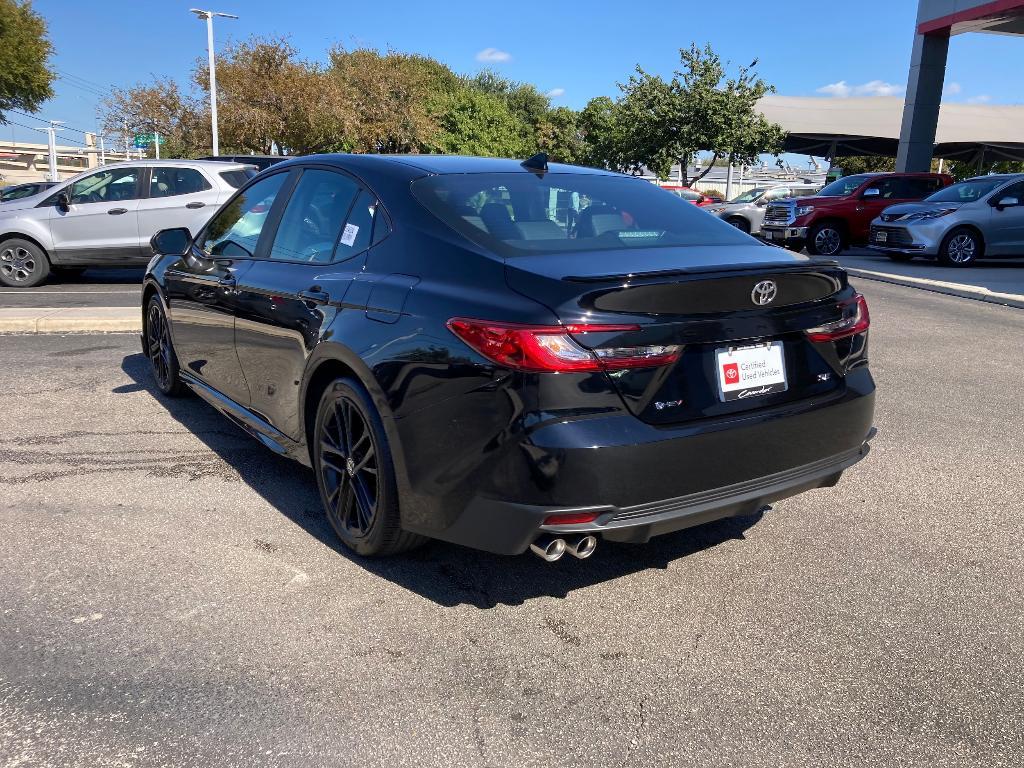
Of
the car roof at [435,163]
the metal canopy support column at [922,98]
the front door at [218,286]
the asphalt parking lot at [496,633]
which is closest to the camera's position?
the asphalt parking lot at [496,633]

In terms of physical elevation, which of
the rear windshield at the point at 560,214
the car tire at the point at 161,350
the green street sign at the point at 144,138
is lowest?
the car tire at the point at 161,350

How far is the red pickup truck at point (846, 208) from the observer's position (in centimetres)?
1909

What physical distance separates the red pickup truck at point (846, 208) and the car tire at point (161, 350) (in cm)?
1577

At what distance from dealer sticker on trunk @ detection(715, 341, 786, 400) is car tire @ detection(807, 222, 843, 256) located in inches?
684

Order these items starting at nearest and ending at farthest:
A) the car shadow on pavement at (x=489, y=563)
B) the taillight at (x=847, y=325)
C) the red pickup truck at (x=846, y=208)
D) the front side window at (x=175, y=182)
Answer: the taillight at (x=847, y=325), the car shadow on pavement at (x=489, y=563), the front side window at (x=175, y=182), the red pickup truck at (x=846, y=208)

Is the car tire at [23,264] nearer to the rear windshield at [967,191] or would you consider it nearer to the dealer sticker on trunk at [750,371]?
the dealer sticker on trunk at [750,371]

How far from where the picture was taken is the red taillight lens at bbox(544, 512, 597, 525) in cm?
271

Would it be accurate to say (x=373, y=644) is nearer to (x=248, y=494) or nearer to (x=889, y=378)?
(x=248, y=494)

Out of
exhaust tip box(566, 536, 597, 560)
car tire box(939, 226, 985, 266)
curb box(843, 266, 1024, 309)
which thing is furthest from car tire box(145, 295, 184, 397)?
car tire box(939, 226, 985, 266)

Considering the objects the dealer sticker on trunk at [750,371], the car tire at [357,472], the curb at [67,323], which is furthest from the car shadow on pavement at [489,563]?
the curb at [67,323]

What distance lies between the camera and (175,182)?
40.4 feet

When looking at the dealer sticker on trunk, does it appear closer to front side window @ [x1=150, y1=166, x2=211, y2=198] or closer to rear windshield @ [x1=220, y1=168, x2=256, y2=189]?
rear windshield @ [x1=220, y1=168, x2=256, y2=189]

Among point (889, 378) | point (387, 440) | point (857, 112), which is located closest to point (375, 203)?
point (387, 440)

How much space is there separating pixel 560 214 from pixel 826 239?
1742 cm
